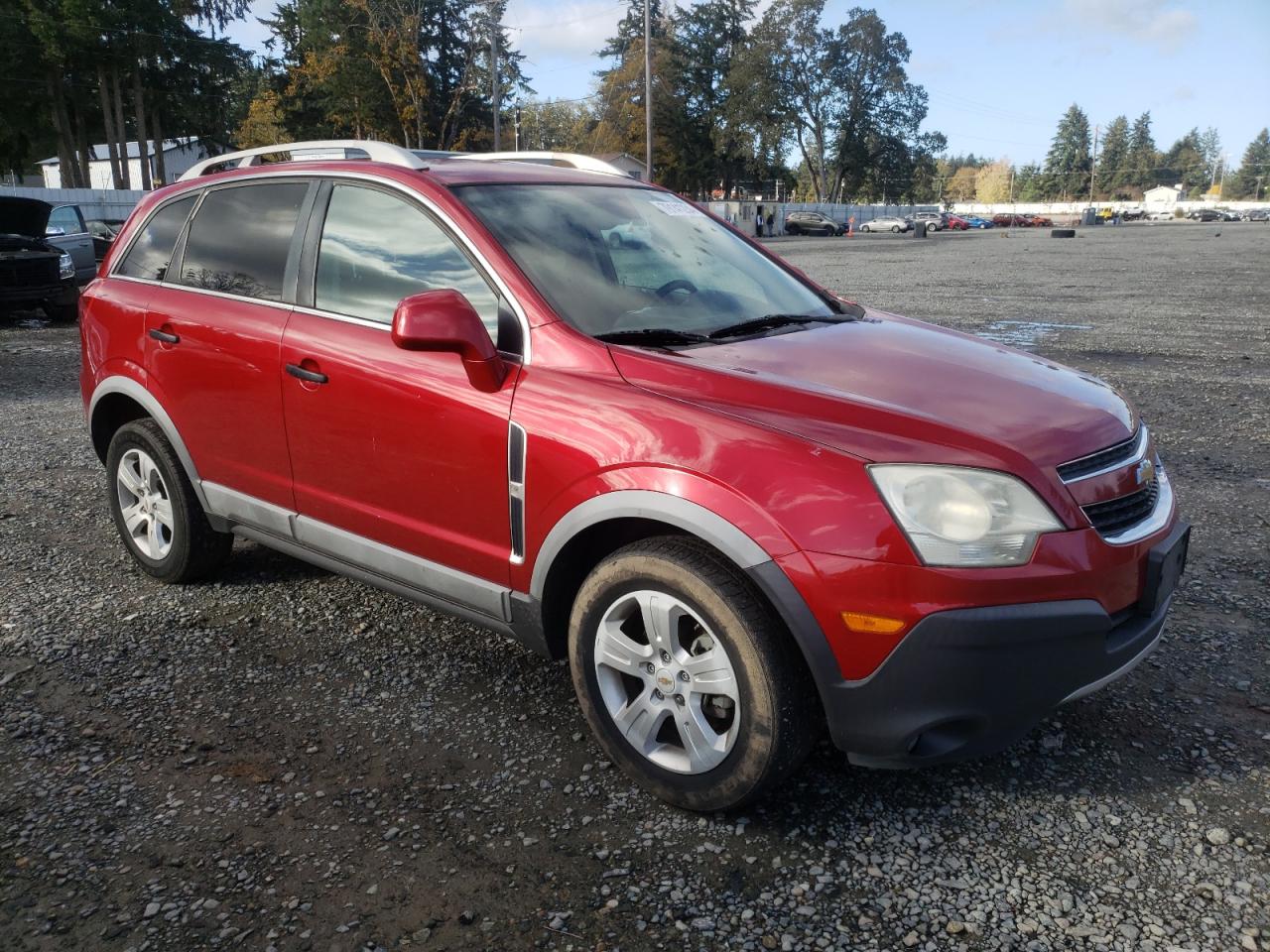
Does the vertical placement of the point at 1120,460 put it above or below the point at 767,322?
below

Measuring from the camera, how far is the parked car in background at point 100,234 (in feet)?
51.7

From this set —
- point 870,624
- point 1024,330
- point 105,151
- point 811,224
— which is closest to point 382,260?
point 870,624

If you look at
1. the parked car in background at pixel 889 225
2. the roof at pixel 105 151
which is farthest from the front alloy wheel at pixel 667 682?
the parked car in background at pixel 889 225

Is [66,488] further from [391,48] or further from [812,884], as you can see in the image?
[391,48]

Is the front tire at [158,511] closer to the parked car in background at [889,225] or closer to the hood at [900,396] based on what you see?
the hood at [900,396]

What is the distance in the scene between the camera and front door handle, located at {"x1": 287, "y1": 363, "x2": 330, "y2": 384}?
11.5ft

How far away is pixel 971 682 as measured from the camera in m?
2.40

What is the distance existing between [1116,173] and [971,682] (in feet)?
626

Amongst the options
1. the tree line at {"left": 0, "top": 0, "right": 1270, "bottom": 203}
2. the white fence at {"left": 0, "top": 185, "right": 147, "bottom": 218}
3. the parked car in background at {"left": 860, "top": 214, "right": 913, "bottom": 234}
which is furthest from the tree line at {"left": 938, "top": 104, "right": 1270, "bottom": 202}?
the white fence at {"left": 0, "top": 185, "right": 147, "bottom": 218}

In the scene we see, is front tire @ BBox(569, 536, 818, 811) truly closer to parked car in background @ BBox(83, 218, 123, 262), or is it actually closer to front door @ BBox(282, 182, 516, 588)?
front door @ BBox(282, 182, 516, 588)

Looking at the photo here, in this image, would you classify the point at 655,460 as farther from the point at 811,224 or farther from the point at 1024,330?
the point at 811,224

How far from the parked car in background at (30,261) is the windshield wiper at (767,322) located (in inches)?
517

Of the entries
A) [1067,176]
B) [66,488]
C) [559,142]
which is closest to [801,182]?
Result: [559,142]

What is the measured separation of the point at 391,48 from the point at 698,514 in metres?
59.2
